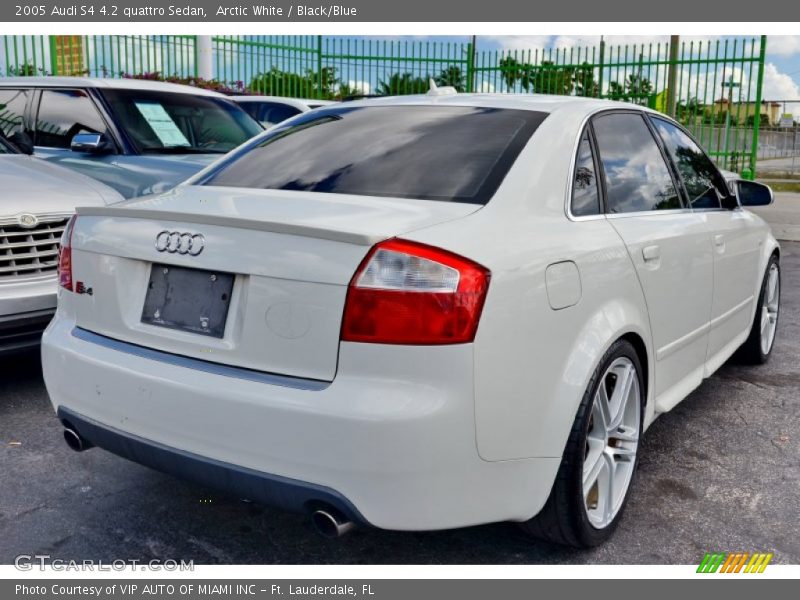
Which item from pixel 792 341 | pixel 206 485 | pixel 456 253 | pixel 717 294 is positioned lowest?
pixel 792 341

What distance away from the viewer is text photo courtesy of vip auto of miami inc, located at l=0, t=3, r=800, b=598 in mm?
2305

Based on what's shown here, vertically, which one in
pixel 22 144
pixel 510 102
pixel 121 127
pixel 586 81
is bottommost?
pixel 22 144

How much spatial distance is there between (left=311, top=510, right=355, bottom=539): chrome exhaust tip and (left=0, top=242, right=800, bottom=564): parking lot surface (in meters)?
0.54

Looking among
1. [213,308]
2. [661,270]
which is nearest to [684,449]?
[661,270]

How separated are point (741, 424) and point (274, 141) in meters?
2.70

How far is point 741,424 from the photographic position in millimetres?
4301

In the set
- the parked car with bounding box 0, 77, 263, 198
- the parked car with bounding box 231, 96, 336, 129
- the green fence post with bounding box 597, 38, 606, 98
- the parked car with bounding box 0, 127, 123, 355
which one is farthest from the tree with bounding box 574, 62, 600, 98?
the parked car with bounding box 0, 127, 123, 355

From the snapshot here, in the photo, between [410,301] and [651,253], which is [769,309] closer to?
[651,253]

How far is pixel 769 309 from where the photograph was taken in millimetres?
5480

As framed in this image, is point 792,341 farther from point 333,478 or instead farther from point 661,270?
point 333,478

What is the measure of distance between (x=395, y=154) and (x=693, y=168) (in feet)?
6.22

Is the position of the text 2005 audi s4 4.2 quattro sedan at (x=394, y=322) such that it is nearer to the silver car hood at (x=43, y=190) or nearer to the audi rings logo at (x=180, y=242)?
the audi rings logo at (x=180, y=242)

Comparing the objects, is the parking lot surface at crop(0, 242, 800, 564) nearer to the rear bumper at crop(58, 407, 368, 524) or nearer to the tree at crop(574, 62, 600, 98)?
the rear bumper at crop(58, 407, 368, 524)

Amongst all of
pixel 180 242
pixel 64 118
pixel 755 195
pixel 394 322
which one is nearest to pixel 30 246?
pixel 180 242
